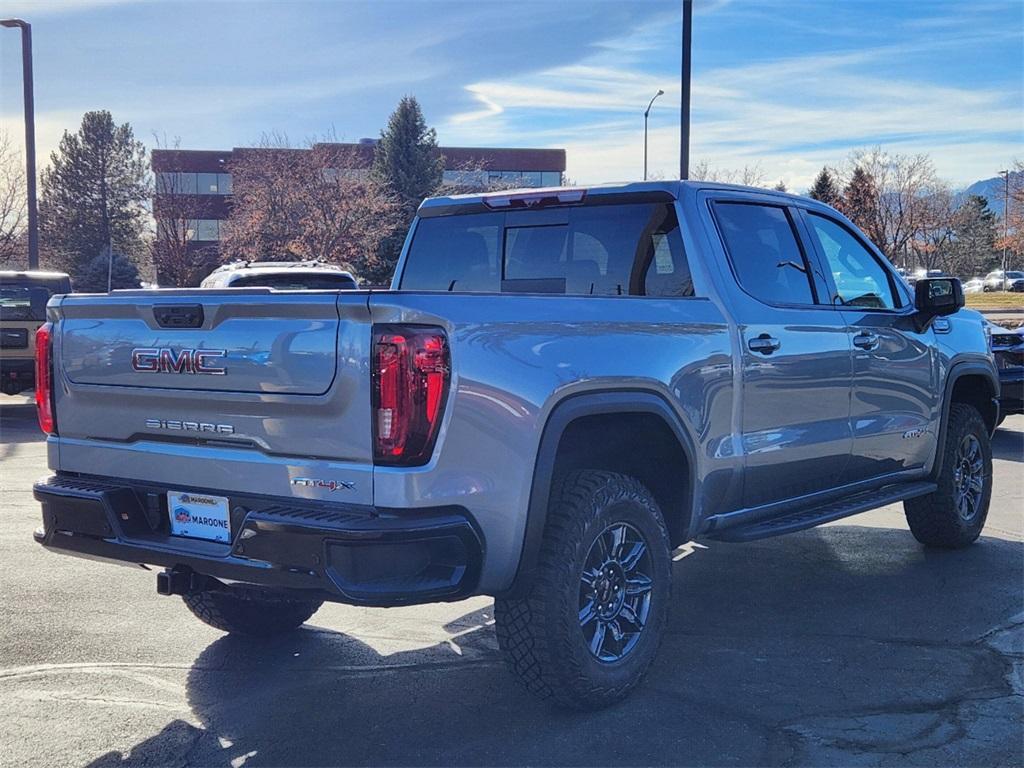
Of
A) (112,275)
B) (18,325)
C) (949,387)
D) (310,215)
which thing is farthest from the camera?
(112,275)

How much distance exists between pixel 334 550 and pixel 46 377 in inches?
68.2

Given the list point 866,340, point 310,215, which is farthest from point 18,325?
point 310,215

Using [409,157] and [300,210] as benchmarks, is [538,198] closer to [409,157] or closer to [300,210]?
[300,210]

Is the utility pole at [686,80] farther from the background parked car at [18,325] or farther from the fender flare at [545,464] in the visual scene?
the fender flare at [545,464]

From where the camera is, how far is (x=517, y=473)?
358 cm

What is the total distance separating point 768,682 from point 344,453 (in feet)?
6.85

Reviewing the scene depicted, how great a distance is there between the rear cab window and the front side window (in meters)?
1.16

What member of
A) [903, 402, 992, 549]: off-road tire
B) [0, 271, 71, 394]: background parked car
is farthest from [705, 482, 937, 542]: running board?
[0, 271, 71, 394]: background parked car

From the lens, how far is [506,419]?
3.54m

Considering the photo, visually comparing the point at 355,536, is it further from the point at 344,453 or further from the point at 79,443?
the point at 79,443

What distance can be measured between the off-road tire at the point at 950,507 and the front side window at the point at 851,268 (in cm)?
105

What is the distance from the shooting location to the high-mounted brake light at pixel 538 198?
16.8ft

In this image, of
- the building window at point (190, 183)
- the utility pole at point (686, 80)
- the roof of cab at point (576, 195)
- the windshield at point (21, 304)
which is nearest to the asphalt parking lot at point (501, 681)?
the roof of cab at point (576, 195)

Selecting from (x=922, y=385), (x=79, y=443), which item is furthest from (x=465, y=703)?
(x=922, y=385)
